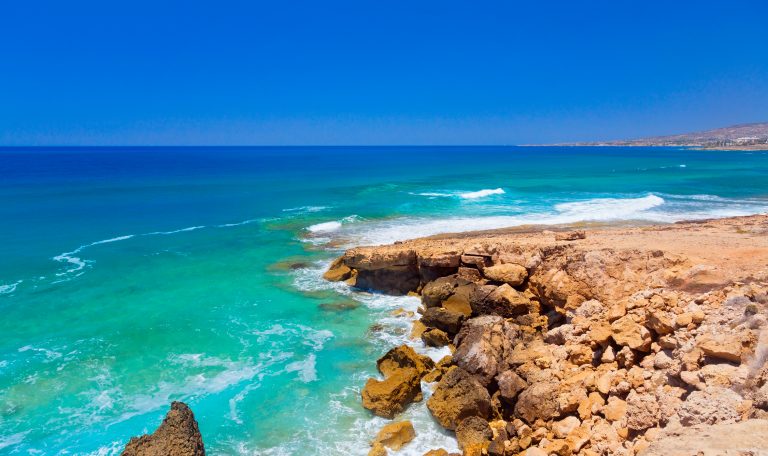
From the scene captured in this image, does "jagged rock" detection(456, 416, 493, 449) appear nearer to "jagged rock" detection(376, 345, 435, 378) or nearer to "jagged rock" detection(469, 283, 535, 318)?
"jagged rock" detection(376, 345, 435, 378)

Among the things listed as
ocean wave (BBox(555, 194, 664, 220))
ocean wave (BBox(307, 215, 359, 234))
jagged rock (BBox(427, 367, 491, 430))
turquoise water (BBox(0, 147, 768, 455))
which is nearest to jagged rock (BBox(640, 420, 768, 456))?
jagged rock (BBox(427, 367, 491, 430))

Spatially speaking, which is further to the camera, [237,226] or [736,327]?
[237,226]

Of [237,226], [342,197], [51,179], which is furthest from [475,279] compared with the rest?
[51,179]

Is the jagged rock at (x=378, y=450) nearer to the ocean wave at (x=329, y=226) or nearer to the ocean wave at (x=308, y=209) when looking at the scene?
the ocean wave at (x=329, y=226)

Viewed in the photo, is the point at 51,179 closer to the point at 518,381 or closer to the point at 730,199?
the point at 518,381

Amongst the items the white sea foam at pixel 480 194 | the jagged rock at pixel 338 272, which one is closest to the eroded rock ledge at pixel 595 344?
the jagged rock at pixel 338 272

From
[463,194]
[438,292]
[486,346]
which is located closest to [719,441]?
[486,346]

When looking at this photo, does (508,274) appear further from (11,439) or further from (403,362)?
(11,439)
